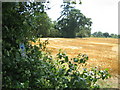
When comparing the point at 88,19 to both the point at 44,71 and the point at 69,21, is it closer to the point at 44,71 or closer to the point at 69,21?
the point at 69,21

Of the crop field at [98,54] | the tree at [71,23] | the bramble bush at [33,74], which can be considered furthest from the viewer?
the tree at [71,23]

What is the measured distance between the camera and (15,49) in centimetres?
158

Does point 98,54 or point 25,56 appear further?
point 98,54

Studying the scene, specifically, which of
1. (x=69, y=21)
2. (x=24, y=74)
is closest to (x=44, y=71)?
(x=24, y=74)

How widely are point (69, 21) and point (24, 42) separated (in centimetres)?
4416

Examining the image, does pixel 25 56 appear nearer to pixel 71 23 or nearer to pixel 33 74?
pixel 33 74

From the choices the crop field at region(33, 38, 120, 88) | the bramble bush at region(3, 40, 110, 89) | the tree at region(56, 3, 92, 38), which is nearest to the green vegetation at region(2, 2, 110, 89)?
the bramble bush at region(3, 40, 110, 89)

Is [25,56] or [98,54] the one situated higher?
[25,56]

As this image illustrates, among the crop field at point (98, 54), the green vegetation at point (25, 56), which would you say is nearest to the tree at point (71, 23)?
the crop field at point (98, 54)

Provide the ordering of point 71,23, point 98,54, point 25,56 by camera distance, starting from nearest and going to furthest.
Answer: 1. point 25,56
2. point 98,54
3. point 71,23

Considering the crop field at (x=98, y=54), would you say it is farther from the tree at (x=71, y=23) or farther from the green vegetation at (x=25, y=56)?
the tree at (x=71, y=23)

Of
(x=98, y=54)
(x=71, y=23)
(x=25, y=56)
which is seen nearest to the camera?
(x=25, y=56)

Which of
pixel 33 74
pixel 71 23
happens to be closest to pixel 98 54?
pixel 33 74

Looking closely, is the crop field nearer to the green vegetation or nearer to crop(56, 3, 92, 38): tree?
the green vegetation
